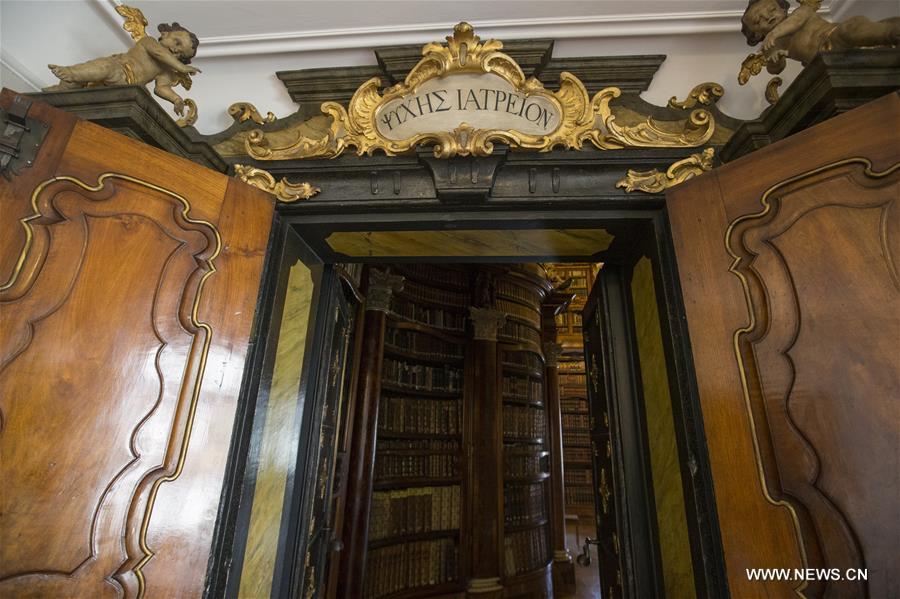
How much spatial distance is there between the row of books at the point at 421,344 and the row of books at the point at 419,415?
0.41 metres

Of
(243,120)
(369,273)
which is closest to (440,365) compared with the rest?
(369,273)

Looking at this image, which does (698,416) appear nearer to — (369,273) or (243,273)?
(243,273)

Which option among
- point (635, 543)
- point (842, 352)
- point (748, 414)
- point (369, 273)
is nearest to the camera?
point (842, 352)

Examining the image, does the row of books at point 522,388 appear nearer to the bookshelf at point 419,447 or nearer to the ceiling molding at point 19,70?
the bookshelf at point 419,447

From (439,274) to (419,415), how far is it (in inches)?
54.0

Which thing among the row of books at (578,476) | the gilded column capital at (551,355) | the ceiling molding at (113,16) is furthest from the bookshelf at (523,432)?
the ceiling molding at (113,16)

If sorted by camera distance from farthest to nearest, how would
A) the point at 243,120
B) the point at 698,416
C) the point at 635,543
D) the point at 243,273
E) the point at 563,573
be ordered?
the point at 563,573 < the point at 243,120 < the point at 635,543 < the point at 243,273 < the point at 698,416

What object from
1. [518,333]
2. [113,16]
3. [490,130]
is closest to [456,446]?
[518,333]

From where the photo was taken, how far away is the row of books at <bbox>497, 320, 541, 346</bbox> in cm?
407

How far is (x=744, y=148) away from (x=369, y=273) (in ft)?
7.98

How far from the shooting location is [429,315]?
3.86 metres

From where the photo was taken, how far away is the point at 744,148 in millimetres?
1340

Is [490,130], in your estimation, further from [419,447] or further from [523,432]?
[523,432]

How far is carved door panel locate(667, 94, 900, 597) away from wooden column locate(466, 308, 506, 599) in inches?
102
